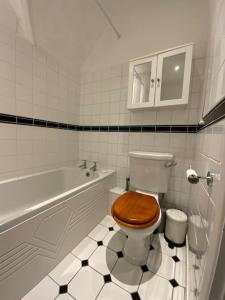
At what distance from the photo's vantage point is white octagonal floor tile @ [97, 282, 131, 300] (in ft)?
2.93

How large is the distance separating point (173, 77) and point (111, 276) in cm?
182

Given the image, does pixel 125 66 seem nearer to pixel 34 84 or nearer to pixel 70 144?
pixel 34 84

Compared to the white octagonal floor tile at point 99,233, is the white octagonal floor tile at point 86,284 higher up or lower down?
lower down

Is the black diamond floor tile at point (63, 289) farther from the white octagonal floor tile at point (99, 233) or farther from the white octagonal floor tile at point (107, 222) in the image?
the white octagonal floor tile at point (107, 222)

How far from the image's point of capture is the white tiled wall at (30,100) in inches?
51.8

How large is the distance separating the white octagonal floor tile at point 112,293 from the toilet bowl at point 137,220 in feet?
0.76

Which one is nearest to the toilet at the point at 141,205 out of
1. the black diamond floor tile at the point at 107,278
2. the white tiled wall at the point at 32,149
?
the black diamond floor tile at the point at 107,278

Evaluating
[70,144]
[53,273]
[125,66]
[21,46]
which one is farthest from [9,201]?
[125,66]

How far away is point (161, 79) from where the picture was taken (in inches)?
55.5

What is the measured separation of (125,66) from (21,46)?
3.74ft

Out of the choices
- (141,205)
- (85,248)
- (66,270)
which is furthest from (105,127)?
(66,270)

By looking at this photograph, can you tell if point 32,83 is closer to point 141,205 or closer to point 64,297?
point 141,205

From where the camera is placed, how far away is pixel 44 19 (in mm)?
1393

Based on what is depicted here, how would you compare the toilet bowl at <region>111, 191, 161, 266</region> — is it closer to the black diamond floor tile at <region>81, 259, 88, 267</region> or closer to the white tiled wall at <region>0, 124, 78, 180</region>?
the black diamond floor tile at <region>81, 259, 88, 267</region>
